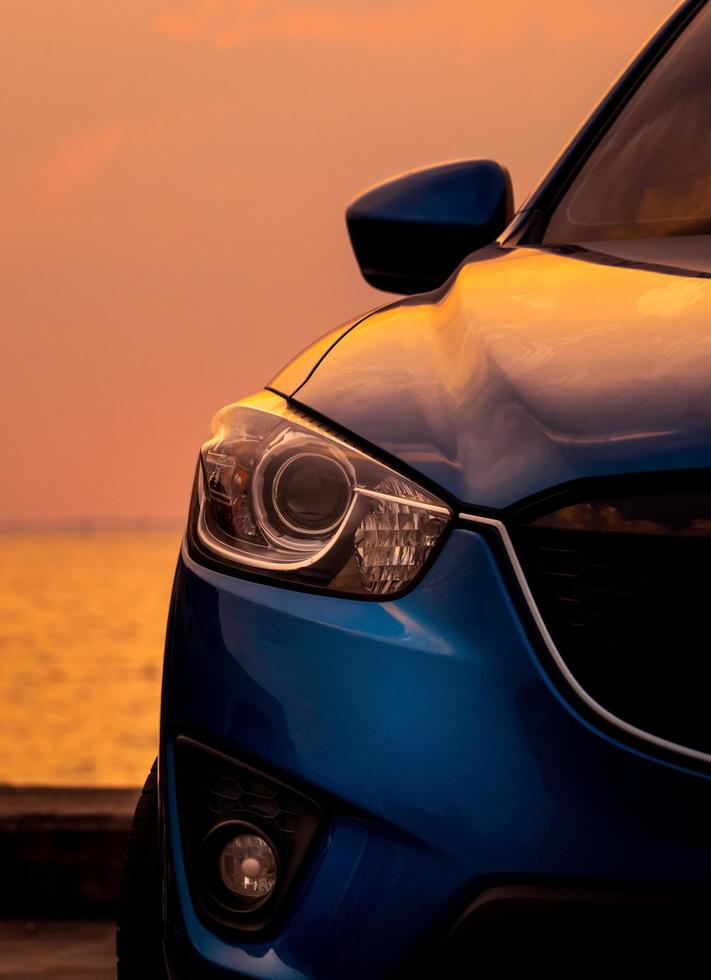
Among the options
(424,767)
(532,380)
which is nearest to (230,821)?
(424,767)

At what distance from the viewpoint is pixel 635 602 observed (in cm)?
139

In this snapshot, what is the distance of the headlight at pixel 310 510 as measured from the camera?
4.91ft

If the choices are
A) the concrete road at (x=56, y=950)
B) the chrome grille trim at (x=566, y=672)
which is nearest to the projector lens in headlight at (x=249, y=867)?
the chrome grille trim at (x=566, y=672)

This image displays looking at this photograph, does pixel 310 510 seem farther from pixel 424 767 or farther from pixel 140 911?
pixel 140 911

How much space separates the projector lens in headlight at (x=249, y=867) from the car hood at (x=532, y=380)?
1.37 ft

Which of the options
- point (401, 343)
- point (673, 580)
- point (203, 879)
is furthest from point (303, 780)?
point (401, 343)

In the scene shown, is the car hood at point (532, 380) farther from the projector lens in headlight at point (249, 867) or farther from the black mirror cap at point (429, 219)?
the black mirror cap at point (429, 219)

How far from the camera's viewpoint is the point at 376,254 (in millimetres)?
2646

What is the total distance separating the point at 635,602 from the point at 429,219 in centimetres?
132

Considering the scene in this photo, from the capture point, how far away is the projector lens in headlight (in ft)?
4.85

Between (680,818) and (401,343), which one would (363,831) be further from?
(401,343)

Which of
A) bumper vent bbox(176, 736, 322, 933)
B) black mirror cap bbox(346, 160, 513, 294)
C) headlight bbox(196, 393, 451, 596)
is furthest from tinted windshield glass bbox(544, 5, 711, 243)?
bumper vent bbox(176, 736, 322, 933)

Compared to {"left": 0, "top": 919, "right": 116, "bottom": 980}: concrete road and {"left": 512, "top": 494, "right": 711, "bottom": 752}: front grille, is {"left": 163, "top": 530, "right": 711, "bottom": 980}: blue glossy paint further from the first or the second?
{"left": 0, "top": 919, "right": 116, "bottom": 980}: concrete road

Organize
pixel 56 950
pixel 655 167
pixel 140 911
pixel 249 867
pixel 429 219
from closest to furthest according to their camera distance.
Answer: pixel 249 867, pixel 140 911, pixel 655 167, pixel 429 219, pixel 56 950
